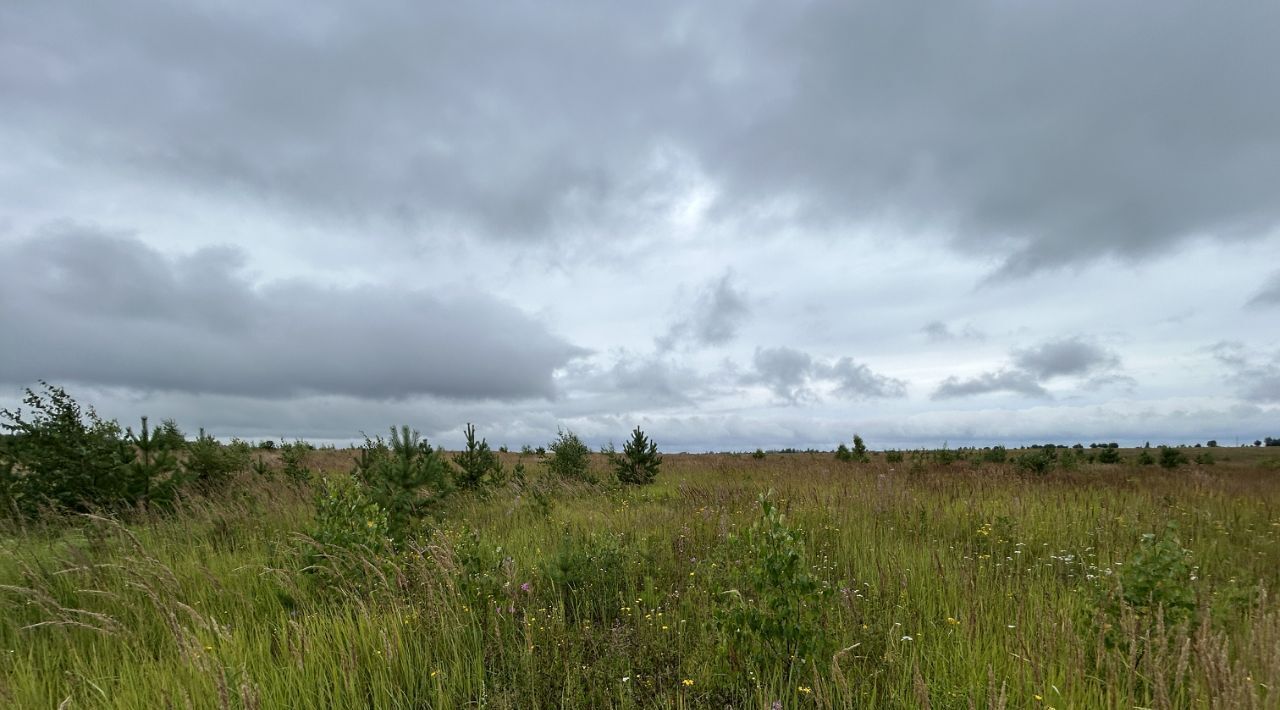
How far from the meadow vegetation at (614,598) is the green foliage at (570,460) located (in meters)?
6.77

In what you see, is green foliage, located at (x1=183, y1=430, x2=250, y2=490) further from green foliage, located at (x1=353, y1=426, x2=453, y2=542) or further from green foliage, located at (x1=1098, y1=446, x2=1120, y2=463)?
green foliage, located at (x1=1098, y1=446, x2=1120, y2=463)

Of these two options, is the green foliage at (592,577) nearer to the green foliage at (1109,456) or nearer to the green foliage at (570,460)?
the green foliage at (570,460)

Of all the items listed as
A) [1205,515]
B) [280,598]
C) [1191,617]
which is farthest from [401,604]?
[1205,515]

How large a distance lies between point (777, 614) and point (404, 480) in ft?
22.1

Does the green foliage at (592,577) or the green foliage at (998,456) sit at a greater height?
the green foliage at (592,577)

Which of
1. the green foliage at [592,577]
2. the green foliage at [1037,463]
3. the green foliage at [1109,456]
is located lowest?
the green foliage at [1109,456]

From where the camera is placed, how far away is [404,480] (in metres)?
8.47

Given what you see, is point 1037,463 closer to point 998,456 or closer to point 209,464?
point 998,456

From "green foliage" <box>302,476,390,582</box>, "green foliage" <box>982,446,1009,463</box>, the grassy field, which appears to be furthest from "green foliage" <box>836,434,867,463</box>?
"green foliage" <box>302,476,390,582</box>

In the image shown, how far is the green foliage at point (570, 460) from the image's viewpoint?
1775cm

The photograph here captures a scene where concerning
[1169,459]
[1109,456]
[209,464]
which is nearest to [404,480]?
[209,464]

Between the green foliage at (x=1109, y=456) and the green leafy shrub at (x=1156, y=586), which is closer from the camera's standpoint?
the green leafy shrub at (x=1156, y=586)

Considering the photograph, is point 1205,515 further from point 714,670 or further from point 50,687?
point 50,687

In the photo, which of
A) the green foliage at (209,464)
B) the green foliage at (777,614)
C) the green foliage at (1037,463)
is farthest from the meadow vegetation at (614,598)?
the green foliage at (1037,463)
